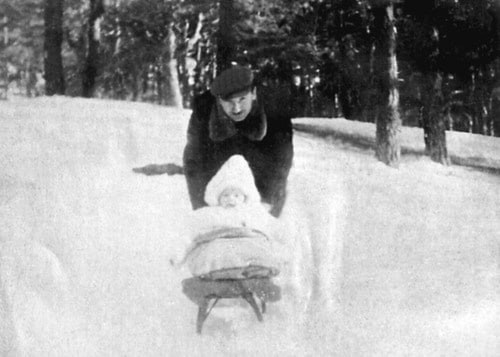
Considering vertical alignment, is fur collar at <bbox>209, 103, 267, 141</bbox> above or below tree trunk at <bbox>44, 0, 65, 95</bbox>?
below

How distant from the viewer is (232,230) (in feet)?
8.77

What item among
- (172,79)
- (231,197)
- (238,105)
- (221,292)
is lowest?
(221,292)

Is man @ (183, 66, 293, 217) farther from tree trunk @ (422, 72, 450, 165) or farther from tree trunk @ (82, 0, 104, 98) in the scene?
tree trunk @ (422, 72, 450, 165)

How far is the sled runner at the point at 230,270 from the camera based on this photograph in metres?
2.67

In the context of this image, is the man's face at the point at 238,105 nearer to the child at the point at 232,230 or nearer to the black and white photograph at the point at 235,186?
the black and white photograph at the point at 235,186

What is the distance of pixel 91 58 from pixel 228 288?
0.96 m

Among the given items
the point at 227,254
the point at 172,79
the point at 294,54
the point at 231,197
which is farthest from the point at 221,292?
the point at 294,54

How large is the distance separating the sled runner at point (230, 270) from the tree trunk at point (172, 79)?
0.50 metres

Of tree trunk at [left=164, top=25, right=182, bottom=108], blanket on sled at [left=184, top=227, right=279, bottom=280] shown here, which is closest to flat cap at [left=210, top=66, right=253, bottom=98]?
tree trunk at [left=164, top=25, right=182, bottom=108]

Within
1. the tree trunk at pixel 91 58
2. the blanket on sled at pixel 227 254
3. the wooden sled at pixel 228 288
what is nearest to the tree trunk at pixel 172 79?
the tree trunk at pixel 91 58

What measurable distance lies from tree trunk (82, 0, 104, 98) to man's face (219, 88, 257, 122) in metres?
0.47

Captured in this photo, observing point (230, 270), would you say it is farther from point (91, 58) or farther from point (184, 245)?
point (91, 58)

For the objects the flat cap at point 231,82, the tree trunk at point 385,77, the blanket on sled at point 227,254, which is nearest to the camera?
the blanket on sled at point 227,254

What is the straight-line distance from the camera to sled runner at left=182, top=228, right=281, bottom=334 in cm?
267
